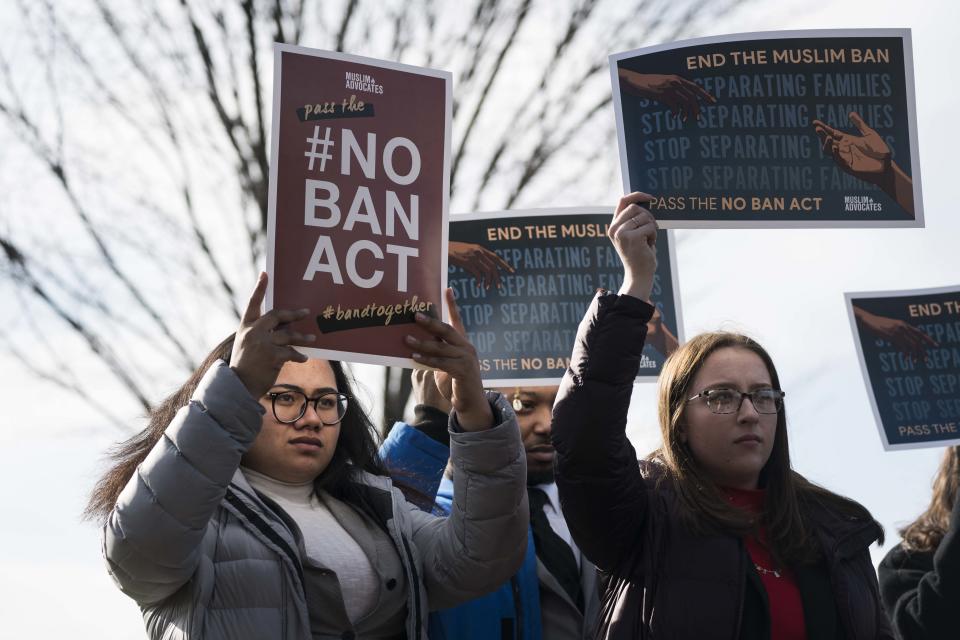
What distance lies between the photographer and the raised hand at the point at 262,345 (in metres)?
2.75

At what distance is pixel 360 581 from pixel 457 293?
6.12ft

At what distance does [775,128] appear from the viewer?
3.85m

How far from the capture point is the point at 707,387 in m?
3.18

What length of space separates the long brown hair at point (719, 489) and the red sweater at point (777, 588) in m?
0.02

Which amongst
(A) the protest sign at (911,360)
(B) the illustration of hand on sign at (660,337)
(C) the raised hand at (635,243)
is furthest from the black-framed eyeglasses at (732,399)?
(A) the protest sign at (911,360)

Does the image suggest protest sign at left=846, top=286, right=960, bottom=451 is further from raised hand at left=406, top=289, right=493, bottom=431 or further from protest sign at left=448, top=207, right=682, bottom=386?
raised hand at left=406, top=289, right=493, bottom=431

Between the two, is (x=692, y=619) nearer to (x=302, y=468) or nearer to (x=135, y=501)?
(x=302, y=468)

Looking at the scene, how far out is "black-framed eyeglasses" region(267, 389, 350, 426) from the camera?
3.24 metres

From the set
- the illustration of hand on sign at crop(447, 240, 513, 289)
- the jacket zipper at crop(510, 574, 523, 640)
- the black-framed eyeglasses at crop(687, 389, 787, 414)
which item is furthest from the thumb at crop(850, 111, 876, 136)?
the jacket zipper at crop(510, 574, 523, 640)

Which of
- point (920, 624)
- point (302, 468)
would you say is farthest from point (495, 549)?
point (920, 624)

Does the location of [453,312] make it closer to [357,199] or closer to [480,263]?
[357,199]

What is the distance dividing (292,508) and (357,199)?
2.48ft

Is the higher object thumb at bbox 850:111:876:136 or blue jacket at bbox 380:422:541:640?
thumb at bbox 850:111:876:136

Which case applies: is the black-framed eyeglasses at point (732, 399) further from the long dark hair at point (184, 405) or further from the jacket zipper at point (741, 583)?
the long dark hair at point (184, 405)
